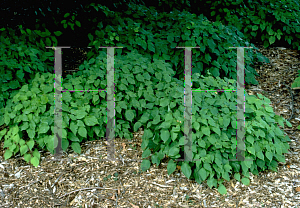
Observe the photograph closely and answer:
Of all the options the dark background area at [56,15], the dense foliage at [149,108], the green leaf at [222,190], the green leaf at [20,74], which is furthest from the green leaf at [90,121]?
the dark background area at [56,15]

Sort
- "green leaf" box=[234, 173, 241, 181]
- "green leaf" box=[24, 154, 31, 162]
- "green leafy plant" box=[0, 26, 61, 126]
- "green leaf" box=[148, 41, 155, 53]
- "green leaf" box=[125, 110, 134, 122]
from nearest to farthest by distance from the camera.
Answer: "green leaf" box=[234, 173, 241, 181] < "green leaf" box=[24, 154, 31, 162] < "green leaf" box=[125, 110, 134, 122] < "green leafy plant" box=[0, 26, 61, 126] < "green leaf" box=[148, 41, 155, 53]

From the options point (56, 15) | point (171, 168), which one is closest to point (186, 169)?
point (171, 168)

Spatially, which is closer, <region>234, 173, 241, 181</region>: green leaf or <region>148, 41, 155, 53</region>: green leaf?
<region>234, 173, 241, 181</region>: green leaf

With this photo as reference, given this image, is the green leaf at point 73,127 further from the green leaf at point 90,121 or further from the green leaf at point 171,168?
the green leaf at point 171,168

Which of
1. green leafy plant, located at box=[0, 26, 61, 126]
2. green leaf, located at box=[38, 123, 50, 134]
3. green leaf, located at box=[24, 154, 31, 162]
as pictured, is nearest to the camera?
green leaf, located at box=[38, 123, 50, 134]

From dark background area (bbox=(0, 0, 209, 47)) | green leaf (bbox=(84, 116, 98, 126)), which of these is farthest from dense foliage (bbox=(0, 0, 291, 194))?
dark background area (bbox=(0, 0, 209, 47))

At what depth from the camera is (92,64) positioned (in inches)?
152

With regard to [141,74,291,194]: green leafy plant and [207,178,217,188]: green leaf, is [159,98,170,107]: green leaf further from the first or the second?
[207,178,217,188]: green leaf

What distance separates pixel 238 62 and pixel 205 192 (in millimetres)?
2313

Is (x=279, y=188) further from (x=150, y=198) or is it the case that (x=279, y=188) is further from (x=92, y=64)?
(x=92, y=64)

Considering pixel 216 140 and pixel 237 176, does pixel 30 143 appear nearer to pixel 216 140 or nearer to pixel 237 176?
pixel 216 140

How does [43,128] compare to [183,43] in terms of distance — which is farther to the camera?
[183,43]

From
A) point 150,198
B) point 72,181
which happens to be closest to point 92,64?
point 72,181

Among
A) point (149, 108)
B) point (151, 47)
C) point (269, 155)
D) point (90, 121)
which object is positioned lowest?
point (269, 155)
